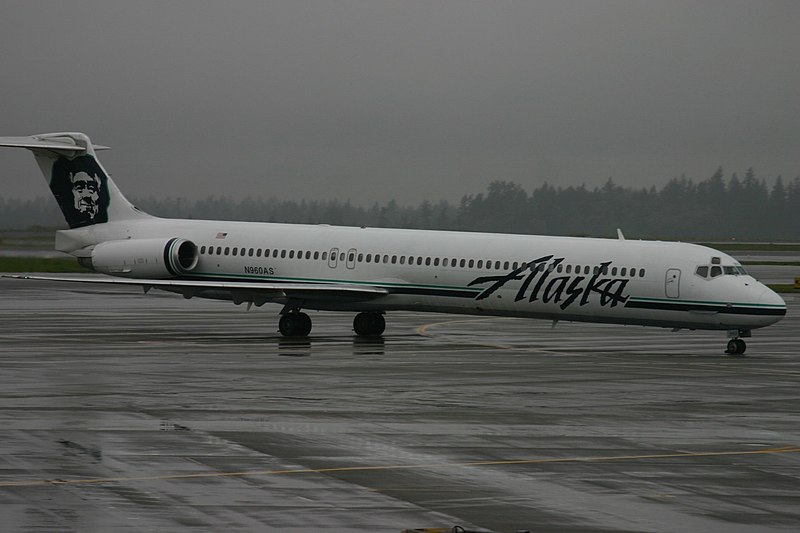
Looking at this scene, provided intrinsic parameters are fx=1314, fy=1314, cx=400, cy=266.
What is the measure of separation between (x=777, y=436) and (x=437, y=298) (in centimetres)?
1662

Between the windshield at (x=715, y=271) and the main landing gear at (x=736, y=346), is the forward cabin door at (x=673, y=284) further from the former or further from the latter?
the main landing gear at (x=736, y=346)

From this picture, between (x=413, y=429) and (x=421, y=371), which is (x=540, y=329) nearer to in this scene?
(x=421, y=371)

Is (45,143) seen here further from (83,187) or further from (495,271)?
(495,271)

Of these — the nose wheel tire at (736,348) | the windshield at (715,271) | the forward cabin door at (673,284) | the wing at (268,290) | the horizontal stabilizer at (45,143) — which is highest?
the horizontal stabilizer at (45,143)

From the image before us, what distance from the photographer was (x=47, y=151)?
127 ft

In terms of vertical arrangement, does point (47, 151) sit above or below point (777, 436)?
above

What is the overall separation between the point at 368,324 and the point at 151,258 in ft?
21.2

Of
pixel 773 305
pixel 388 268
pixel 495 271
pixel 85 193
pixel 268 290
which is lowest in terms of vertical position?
pixel 268 290

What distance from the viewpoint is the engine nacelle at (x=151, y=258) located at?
118 feet

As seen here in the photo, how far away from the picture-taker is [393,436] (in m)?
16.9

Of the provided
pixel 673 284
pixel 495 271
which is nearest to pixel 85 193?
pixel 495 271

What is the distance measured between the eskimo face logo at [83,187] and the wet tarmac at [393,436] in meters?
6.85

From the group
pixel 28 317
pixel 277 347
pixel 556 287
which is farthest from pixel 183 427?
pixel 28 317

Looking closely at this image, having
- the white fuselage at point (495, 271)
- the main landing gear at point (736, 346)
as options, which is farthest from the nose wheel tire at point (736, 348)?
the white fuselage at point (495, 271)
